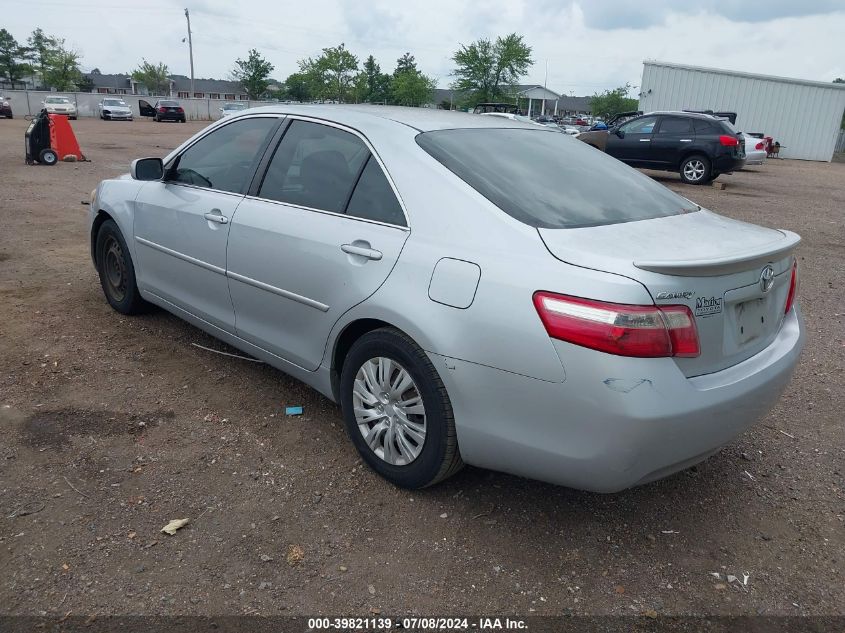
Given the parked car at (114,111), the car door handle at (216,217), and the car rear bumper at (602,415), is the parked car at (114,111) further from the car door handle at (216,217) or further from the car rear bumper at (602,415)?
the car rear bumper at (602,415)

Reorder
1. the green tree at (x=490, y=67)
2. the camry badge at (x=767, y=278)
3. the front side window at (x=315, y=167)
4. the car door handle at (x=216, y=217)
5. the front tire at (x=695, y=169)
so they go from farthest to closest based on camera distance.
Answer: the green tree at (x=490, y=67) < the front tire at (x=695, y=169) < the car door handle at (x=216, y=217) < the front side window at (x=315, y=167) < the camry badge at (x=767, y=278)

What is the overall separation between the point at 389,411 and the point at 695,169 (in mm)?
15187

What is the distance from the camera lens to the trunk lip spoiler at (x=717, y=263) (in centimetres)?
227

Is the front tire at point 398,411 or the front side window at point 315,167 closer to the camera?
the front tire at point 398,411

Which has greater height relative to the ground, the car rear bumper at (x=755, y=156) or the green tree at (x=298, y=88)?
the green tree at (x=298, y=88)

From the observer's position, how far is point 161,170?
4.30 meters

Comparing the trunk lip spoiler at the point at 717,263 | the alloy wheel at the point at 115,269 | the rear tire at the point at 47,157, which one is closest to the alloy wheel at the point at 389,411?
the trunk lip spoiler at the point at 717,263

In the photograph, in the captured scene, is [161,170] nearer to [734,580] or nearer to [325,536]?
[325,536]

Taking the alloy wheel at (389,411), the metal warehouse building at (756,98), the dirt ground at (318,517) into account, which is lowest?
the dirt ground at (318,517)

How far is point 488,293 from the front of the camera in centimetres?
246

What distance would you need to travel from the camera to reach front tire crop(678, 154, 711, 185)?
15.8m

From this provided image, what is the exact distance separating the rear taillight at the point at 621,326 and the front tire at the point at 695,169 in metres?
15.0

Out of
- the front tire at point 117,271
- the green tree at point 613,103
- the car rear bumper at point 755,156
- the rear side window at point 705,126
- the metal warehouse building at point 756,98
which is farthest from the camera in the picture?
the green tree at point 613,103

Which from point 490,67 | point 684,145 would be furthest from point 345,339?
point 490,67
